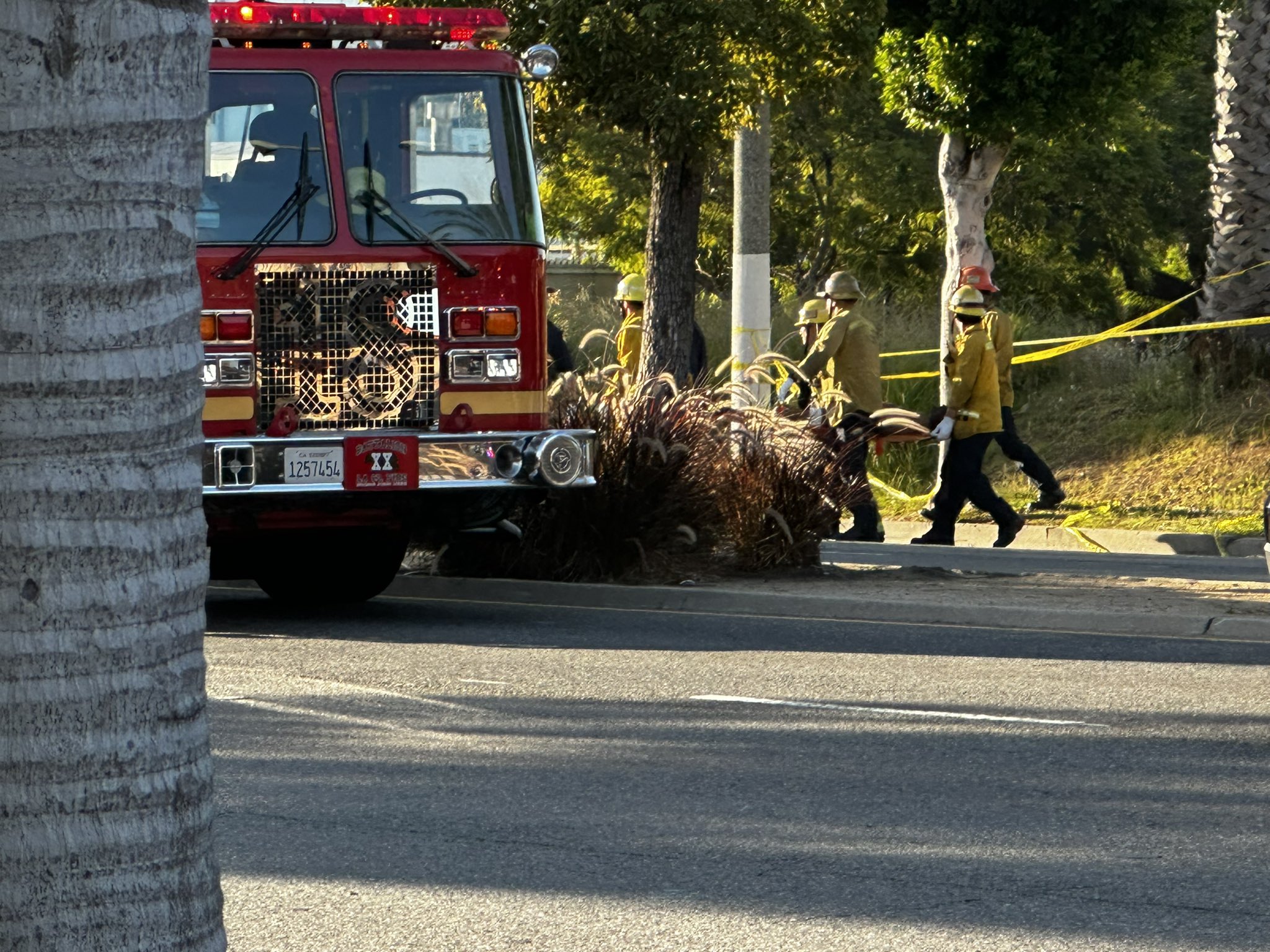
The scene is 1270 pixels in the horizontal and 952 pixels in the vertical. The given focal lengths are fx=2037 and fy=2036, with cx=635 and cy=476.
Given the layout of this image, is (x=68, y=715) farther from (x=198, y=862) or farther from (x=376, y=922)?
(x=376, y=922)

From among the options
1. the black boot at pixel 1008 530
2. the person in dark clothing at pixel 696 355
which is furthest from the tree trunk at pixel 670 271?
the black boot at pixel 1008 530

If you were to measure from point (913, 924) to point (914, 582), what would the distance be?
693 centimetres

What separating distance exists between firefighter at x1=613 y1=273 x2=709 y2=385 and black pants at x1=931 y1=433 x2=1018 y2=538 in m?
2.29

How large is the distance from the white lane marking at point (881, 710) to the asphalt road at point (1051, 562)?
4.28 m

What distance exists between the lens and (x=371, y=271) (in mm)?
10477

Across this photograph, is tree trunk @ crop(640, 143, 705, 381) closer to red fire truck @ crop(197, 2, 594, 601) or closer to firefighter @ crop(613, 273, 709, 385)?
firefighter @ crop(613, 273, 709, 385)

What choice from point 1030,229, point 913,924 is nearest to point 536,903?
point 913,924

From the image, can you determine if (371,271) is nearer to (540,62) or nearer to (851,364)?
(540,62)

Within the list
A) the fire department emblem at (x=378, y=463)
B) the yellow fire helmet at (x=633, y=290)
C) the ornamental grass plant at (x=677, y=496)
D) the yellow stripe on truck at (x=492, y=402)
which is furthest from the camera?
the yellow fire helmet at (x=633, y=290)

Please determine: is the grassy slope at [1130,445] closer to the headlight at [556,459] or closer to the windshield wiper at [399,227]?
the headlight at [556,459]

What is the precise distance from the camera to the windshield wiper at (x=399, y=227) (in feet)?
34.4

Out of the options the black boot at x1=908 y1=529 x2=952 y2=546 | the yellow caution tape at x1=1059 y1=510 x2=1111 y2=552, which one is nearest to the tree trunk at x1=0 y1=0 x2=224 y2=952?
the black boot at x1=908 y1=529 x2=952 y2=546

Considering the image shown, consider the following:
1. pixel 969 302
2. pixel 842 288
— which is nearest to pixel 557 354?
pixel 842 288

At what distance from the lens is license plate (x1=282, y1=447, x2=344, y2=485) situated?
10.2m
